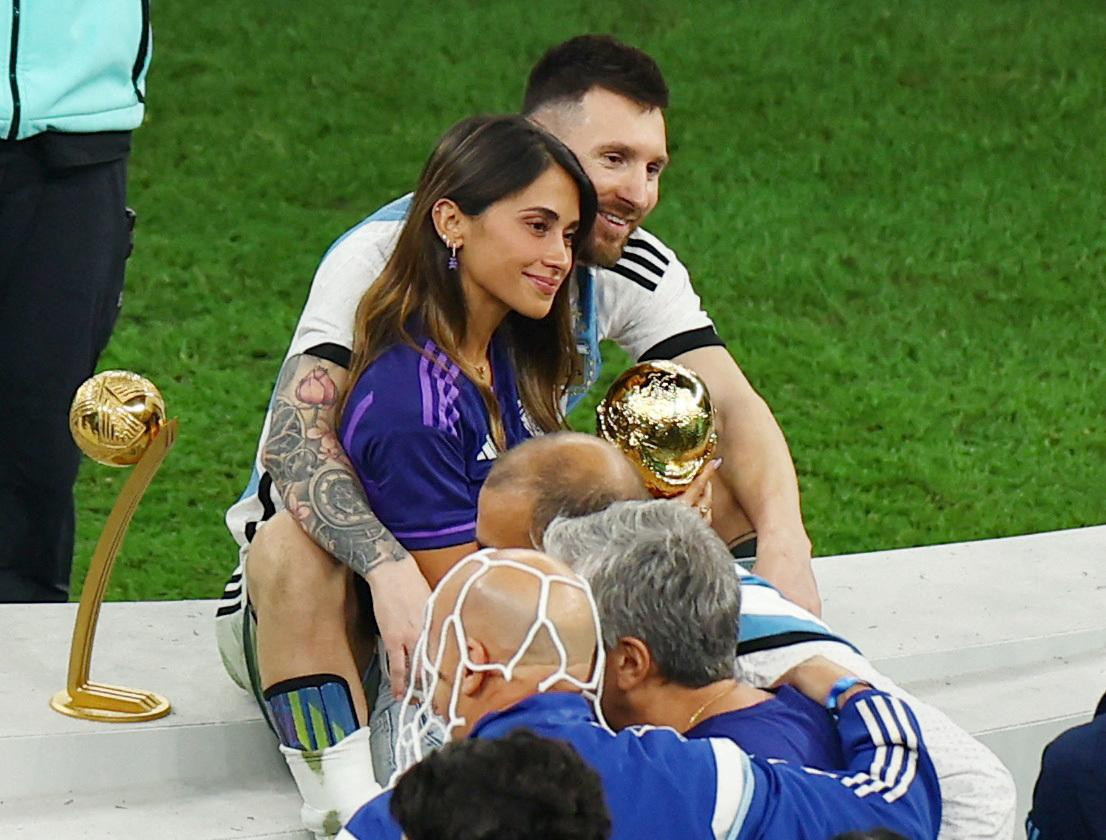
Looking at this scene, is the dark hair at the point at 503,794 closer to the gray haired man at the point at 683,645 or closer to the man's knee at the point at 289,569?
the gray haired man at the point at 683,645

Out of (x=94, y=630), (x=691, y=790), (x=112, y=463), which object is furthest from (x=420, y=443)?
(x=691, y=790)

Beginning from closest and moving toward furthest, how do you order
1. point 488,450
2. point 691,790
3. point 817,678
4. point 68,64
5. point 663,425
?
point 691,790
point 817,678
point 488,450
point 663,425
point 68,64

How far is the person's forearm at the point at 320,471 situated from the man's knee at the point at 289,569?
0.02 metres

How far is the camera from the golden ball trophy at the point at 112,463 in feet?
9.66

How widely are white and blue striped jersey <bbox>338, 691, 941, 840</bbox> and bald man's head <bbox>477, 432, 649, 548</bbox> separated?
1.60ft

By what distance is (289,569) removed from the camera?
2.84 m

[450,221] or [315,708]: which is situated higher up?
[450,221]

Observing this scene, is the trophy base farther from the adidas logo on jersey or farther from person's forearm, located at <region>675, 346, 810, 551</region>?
person's forearm, located at <region>675, 346, 810, 551</region>

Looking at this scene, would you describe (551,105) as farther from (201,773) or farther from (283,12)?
(283,12)

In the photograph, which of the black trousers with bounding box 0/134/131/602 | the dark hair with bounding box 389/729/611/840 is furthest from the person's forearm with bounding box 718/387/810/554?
the dark hair with bounding box 389/729/611/840

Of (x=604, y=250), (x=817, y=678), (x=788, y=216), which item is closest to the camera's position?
(x=817, y=678)

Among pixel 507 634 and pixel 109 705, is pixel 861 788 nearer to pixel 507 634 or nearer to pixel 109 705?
pixel 507 634

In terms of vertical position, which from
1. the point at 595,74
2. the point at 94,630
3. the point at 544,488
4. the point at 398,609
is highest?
the point at 595,74

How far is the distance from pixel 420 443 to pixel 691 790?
102cm
